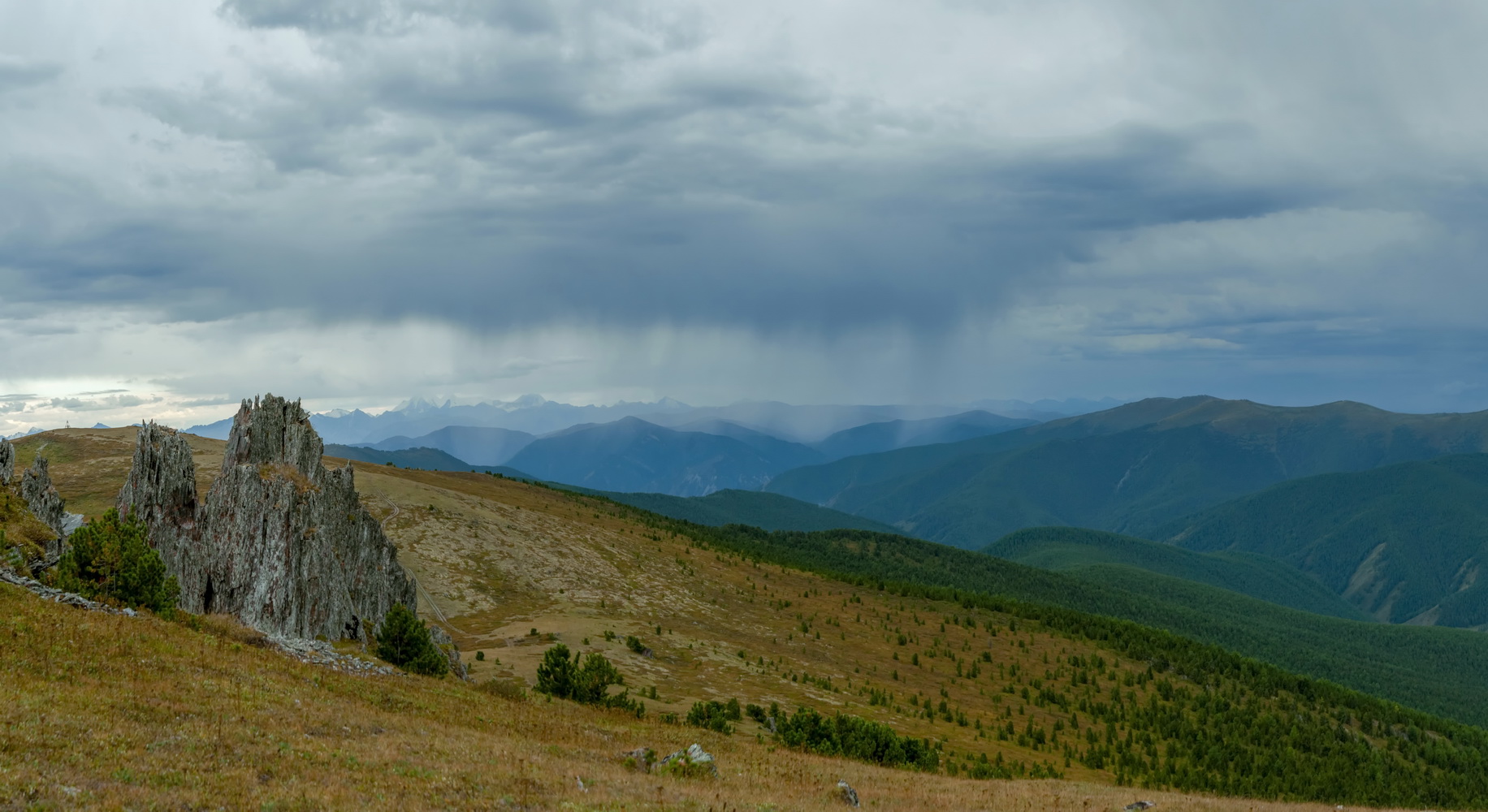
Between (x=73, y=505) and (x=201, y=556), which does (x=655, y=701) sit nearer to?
(x=201, y=556)

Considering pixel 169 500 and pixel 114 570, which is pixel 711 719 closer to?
pixel 114 570

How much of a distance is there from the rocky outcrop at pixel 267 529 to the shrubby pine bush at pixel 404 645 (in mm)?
8311

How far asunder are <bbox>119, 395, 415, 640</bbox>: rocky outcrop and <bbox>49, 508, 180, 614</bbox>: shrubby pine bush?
10.4 meters

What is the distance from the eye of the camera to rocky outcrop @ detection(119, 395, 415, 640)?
48.4 meters

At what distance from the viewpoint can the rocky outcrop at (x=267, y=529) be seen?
159ft

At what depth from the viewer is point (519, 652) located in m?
61.6

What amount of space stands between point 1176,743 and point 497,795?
75884 mm

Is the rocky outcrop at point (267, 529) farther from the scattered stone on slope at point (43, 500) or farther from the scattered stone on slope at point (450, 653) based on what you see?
the scattered stone on slope at point (450, 653)

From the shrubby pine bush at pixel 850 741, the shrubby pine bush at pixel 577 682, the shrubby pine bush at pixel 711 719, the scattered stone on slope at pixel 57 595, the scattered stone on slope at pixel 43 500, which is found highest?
the scattered stone on slope at pixel 43 500

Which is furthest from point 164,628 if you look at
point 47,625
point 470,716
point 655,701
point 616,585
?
point 616,585

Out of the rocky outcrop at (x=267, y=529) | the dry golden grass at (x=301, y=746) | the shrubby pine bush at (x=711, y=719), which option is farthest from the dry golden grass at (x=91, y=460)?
the shrubby pine bush at (x=711, y=719)

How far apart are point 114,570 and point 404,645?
13114 mm

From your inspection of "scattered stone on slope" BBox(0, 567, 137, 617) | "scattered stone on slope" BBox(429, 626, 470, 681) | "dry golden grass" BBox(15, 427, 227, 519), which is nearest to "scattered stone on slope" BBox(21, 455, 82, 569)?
"scattered stone on slope" BBox(0, 567, 137, 617)

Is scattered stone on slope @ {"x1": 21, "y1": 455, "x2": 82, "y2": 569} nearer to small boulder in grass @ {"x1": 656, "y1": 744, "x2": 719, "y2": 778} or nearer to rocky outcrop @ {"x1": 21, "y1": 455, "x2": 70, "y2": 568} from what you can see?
rocky outcrop @ {"x1": 21, "y1": 455, "x2": 70, "y2": 568}
